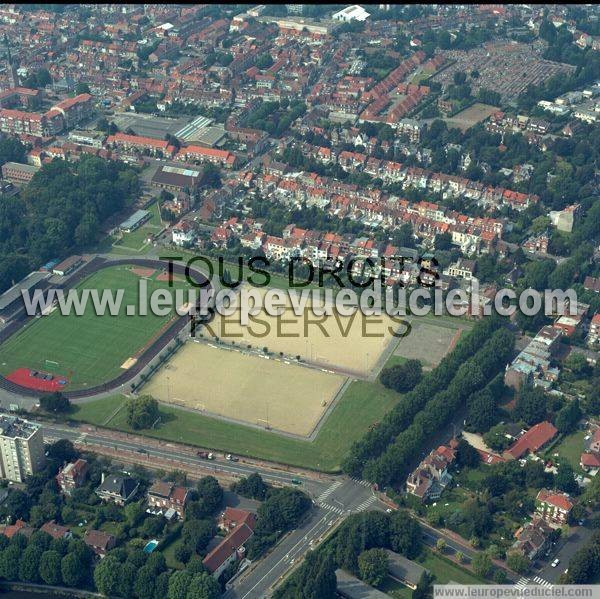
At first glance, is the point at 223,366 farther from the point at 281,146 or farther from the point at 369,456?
the point at 281,146

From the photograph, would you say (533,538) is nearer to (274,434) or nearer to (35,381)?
(274,434)

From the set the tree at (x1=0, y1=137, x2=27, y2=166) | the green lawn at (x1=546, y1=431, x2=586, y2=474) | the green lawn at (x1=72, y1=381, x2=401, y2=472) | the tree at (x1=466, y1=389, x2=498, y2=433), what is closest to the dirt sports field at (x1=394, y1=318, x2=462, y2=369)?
the green lawn at (x1=72, y1=381, x2=401, y2=472)

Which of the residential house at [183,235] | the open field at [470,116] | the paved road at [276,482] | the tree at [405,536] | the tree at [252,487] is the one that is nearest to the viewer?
the paved road at [276,482]

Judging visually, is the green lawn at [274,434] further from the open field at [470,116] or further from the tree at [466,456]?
the open field at [470,116]

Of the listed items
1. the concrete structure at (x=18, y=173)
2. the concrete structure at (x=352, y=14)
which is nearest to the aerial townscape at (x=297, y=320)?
the concrete structure at (x=18, y=173)

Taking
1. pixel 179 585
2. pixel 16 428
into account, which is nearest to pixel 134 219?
pixel 16 428

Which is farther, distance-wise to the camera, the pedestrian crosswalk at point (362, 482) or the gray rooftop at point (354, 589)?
the pedestrian crosswalk at point (362, 482)
